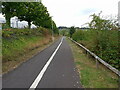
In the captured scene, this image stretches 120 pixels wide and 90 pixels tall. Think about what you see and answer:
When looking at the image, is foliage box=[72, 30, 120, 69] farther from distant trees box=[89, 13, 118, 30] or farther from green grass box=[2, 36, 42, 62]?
green grass box=[2, 36, 42, 62]

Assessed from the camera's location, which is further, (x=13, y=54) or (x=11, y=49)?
(x=11, y=49)

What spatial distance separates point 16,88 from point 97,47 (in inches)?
313

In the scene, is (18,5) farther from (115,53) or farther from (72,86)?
(72,86)

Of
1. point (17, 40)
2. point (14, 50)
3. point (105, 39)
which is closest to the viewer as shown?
point (105, 39)

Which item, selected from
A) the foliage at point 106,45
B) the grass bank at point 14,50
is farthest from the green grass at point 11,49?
the foliage at point 106,45

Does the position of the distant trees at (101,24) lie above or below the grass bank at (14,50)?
above

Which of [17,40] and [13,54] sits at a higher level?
[17,40]

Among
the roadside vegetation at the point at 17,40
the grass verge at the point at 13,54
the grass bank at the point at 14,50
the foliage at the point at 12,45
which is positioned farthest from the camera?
the foliage at the point at 12,45

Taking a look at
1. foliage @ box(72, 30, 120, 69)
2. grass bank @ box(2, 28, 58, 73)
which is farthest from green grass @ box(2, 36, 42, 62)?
foliage @ box(72, 30, 120, 69)

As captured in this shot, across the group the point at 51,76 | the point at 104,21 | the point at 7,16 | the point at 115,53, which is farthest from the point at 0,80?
the point at 7,16

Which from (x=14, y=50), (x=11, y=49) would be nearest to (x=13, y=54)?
(x=11, y=49)

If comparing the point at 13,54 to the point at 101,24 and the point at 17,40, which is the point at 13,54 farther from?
the point at 101,24

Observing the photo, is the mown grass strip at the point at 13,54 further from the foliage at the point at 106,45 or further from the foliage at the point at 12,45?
the foliage at the point at 106,45

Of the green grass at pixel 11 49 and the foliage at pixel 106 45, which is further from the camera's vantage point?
the green grass at pixel 11 49
